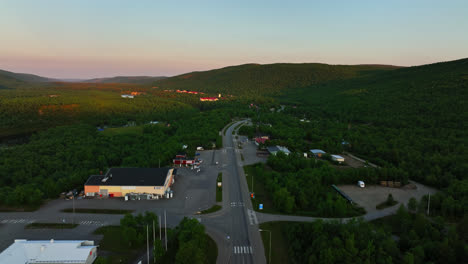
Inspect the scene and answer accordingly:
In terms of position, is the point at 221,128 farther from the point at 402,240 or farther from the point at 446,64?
the point at 446,64

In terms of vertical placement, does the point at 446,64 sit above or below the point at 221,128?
above

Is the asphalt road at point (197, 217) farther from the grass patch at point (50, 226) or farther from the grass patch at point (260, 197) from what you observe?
the grass patch at point (260, 197)

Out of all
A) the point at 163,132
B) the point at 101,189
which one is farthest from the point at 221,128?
the point at 101,189

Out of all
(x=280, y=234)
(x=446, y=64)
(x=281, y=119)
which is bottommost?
(x=280, y=234)

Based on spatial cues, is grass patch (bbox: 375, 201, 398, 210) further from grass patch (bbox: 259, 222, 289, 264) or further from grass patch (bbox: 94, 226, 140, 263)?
grass patch (bbox: 94, 226, 140, 263)

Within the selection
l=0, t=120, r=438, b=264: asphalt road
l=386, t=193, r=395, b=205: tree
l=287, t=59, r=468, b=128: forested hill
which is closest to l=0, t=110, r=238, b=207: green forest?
l=0, t=120, r=438, b=264: asphalt road

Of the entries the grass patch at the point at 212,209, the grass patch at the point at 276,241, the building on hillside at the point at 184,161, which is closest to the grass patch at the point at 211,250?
the grass patch at the point at 276,241
